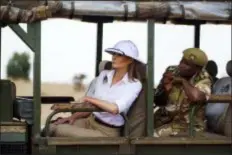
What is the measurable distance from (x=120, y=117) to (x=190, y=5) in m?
1.12

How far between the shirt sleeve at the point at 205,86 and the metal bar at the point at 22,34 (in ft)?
4.86

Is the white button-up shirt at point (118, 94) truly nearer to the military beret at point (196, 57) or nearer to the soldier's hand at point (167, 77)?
the soldier's hand at point (167, 77)

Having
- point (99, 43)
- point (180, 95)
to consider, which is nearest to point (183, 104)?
point (180, 95)

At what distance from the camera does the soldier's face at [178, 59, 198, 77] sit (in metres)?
7.29

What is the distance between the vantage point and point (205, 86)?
7055 millimetres

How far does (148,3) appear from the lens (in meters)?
6.83

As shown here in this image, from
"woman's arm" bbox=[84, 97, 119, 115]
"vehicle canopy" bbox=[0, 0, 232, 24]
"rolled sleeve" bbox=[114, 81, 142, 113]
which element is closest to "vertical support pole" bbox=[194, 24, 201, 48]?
"vehicle canopy" bbox=[0, 0, 232, 24]

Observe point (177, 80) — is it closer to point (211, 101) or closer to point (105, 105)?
point (211, 101)

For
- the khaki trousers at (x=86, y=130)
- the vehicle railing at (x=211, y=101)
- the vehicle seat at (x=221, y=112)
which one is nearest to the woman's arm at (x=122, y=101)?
the khaki trousers at (x=86, y=130)

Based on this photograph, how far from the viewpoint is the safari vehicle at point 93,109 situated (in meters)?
6.65

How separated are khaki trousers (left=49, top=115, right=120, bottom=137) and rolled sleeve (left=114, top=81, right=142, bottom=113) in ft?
0.77

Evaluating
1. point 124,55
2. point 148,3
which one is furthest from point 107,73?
point 148,3

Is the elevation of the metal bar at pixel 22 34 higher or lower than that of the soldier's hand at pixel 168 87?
higher

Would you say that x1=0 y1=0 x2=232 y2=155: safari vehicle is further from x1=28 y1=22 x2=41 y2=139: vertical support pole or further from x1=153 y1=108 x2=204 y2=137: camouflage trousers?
x1=153 y1=108 x2=204 y2=137: camouflage trousers
